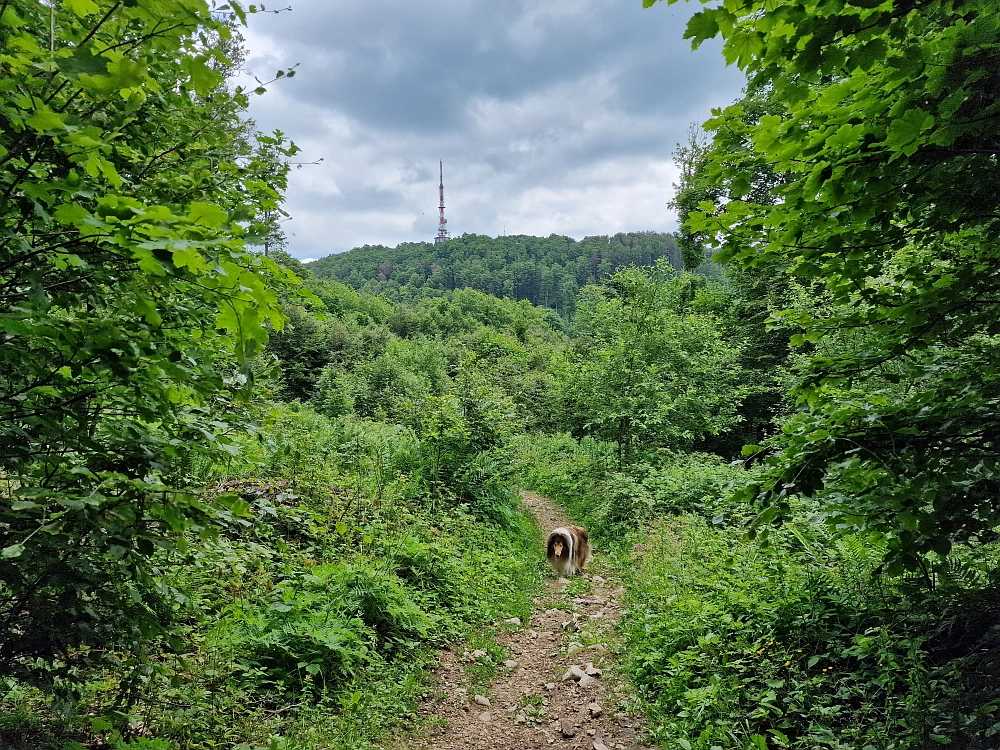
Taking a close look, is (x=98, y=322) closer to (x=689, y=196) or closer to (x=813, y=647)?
(x=813, y=647)

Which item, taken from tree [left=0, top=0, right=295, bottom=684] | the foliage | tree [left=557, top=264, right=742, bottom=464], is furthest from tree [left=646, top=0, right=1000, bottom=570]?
tree [left=557, top=264, right=742, bottom=464]

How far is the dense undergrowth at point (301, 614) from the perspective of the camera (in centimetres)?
329

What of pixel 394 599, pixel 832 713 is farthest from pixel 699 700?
pixel 394 599

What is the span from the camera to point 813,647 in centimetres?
445

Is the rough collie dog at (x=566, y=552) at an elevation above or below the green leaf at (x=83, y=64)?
below

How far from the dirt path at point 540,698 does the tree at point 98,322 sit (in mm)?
3238

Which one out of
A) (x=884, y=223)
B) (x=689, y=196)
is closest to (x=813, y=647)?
(x=884, y=223)

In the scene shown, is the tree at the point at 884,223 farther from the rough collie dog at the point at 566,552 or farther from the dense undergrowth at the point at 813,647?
the rough collie dog at the point at 566,552

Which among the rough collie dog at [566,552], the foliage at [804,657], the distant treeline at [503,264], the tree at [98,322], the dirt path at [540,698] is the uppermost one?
the distant treeline at [503,264]

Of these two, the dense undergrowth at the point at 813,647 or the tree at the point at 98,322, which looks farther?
the dense undergrowth at the point at 813,647

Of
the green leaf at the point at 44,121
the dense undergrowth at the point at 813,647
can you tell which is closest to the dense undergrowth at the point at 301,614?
the green leaf at the point at 44,121

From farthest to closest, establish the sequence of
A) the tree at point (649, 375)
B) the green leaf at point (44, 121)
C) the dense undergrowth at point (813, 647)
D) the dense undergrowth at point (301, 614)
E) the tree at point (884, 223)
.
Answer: the tree at point (649, 375) < the dense undergrowth at point (813, 647) < the dense undergrowth at point (301, 614) < the tree at point (884, 223) < the green leaf at point (44, 121)

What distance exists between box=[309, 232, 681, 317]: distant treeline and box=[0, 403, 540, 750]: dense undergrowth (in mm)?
88523

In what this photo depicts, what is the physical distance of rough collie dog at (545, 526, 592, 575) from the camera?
957 cm
